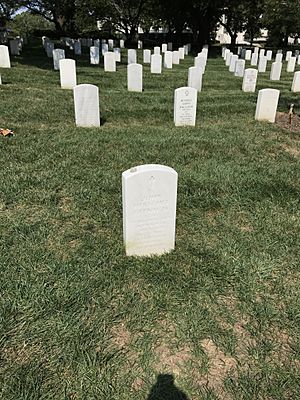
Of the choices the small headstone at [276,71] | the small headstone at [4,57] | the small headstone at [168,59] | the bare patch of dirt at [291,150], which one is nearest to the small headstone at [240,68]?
the small headstone at [276,71]

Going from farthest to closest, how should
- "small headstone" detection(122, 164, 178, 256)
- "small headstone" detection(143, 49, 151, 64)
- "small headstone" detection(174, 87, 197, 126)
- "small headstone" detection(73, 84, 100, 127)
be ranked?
"small headstone" detection(143, 49, 151, 64), "small headstone" detection(174, 87, 197, 126), "small headstone" detection(73, 84, 100, 127), "small headstone" detection(122, 164, 178, 256)

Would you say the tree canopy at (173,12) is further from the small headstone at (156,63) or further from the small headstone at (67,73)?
the small headstone at (67,73)

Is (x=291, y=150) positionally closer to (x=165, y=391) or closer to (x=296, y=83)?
(x=165, y=391)

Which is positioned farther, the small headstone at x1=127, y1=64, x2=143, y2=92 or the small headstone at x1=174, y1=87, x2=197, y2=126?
the small headstone at x1=127, y1=64, x2=143, y2=92

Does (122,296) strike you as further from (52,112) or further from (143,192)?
(52,112)

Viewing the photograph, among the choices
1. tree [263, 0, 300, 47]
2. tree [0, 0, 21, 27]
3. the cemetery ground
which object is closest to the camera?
the cemetery ground

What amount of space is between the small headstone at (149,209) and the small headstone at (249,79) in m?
10.7

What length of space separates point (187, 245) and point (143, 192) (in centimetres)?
91

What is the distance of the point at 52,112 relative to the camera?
27.2 feet

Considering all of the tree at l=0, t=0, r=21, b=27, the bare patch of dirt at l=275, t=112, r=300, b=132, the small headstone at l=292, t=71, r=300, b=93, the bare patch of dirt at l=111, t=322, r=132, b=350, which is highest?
the tree at l=0, t=0, r=21, b=27

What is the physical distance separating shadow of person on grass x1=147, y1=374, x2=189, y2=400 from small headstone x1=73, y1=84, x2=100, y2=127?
6103 mm

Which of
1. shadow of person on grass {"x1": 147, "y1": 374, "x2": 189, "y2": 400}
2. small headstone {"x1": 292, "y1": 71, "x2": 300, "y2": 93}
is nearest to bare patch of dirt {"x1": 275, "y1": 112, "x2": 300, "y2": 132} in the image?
small headstone {"x1": 292, "y1": 71, "x2": 300, "y2": 93}

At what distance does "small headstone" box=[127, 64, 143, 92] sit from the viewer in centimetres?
1113

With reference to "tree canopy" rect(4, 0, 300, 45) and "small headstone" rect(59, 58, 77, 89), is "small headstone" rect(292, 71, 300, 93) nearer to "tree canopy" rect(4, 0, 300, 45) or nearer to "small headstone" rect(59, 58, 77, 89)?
"small headstone" rect(59, 58, 77, 89)
